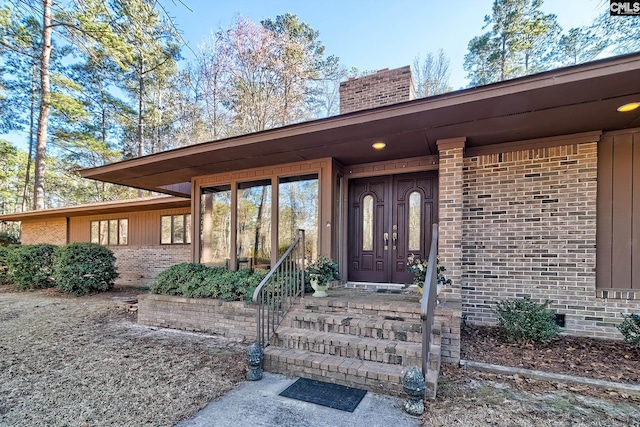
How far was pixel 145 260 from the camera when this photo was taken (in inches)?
402

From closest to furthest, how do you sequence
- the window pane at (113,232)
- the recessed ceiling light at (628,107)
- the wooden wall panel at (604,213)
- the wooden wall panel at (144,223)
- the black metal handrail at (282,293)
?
the recessed ceiling light at (628,107) → the black metal handrail at (282,293) → the wooden wall panel at (604,213) → the wooden wall panel at (144,223) → the window pane at (113,232)

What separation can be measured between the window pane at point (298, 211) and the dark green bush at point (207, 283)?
0.86m

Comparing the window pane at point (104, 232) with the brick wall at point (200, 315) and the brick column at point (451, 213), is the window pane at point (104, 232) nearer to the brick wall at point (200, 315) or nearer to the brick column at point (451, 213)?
the brick wall at point (200, 315)

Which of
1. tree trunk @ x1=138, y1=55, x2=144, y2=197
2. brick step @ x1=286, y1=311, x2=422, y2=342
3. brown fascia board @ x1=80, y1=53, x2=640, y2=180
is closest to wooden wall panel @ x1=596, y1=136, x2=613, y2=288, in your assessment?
brown fascia board @ x1=80, y1=53, x2=640, y2=180

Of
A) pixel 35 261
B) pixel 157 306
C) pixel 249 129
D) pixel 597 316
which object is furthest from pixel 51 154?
pixel 597 316

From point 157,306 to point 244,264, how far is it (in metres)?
1.62

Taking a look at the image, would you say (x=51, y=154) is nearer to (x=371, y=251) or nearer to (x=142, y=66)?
(x=142, y=66)

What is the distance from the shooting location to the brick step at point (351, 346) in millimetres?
2975

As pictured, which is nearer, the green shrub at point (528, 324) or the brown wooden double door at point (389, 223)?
the green shrub at point (528, 324)

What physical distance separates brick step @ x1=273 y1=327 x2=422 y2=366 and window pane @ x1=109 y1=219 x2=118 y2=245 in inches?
399

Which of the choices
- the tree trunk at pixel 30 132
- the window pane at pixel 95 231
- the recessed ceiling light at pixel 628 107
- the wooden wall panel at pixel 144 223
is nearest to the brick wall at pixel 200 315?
the wooden wall panel at pixel 144 223

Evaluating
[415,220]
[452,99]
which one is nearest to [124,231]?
[415,220]

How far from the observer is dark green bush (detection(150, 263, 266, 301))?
15.5ft

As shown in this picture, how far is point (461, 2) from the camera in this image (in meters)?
9.51
